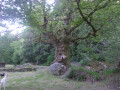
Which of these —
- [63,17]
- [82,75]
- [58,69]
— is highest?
[63,17]

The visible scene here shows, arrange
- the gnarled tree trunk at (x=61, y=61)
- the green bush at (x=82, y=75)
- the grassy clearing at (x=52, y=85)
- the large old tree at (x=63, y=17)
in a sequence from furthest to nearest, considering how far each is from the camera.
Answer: the gnarled tree trunk at (x=61, y=61), the green bush at (x=82, y=75), the large old tree at (x=63, y=17), the grassy clearing at (x=52, y=85)

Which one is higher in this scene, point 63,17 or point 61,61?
point 63,17

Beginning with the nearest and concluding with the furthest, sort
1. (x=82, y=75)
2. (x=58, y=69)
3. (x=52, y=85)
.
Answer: (x=52, y=85) < (x=82, y=75) < (x=58, y=69)

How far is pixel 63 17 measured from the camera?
12.0m

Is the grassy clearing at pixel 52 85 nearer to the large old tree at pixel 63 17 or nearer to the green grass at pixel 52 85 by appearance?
the green grass at pixel 52 85

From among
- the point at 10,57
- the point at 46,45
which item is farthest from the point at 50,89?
the point at 10,57

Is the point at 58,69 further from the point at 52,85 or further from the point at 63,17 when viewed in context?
the point at 63,17

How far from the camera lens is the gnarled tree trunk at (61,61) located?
1020cm

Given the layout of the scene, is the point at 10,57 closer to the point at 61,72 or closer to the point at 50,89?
the point at 61,72

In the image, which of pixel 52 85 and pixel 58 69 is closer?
pixel 52 85

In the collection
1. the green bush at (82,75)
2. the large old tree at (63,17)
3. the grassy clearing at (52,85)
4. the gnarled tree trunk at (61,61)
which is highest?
the large old tree at (63,17)

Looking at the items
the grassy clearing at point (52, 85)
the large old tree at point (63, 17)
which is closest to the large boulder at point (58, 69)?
the large old tree at point (63, 17)

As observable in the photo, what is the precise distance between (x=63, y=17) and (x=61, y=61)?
451 cm

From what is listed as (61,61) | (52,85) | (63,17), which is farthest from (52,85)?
(63,17)
